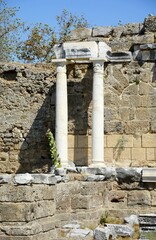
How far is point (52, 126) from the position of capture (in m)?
15.7

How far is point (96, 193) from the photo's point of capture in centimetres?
1193

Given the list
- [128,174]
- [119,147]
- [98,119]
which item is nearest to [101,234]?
[128,174]

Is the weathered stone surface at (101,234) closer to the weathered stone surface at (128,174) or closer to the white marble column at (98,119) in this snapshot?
the weathered stone surface at (128,174)

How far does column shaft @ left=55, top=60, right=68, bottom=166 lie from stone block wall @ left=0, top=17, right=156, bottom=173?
20.3 inches

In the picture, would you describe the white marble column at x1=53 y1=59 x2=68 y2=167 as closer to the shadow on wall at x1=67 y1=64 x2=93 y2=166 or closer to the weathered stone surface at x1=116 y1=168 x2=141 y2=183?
the shadow on wall at x1=67 y1=64 x2=93 y2=166

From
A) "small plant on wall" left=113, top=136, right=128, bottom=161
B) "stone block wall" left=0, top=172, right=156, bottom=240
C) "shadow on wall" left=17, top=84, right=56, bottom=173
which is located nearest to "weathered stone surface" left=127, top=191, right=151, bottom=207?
"stone block wall" left=0, top=172, right=156, bottom=240

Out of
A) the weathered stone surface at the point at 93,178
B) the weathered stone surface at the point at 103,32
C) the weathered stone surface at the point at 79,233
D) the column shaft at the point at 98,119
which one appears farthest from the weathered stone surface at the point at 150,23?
the weathered stone surface at the point at 79,233

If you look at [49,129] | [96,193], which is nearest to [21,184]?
[96,193]

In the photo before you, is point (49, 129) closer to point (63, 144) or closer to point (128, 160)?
point (63, 144)

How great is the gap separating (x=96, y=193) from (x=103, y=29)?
5.35m

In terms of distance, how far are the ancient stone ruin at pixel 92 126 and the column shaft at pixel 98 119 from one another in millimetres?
25

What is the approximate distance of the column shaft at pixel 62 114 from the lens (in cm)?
1422

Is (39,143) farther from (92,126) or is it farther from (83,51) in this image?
(83,51)

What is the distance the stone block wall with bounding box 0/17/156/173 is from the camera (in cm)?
1437
